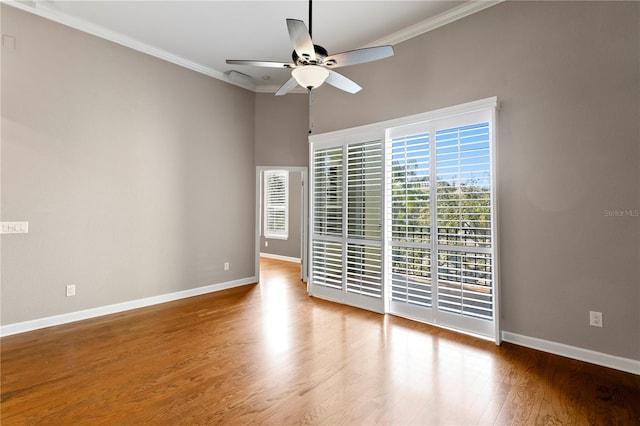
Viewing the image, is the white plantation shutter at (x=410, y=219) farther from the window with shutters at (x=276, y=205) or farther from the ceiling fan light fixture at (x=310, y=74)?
the window with shutters at (x=276, y=205)

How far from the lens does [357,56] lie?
2451mm

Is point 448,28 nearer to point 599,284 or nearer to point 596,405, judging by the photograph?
point 599,284

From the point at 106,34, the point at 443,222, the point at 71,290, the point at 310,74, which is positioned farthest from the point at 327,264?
the point at 106,34

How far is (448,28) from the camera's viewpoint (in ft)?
11.3

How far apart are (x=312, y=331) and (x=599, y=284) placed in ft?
8.45

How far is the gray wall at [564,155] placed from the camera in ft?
8.10

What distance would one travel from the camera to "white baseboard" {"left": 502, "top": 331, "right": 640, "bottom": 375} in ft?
8.01

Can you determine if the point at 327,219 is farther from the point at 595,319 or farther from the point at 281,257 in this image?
the point at 281,257

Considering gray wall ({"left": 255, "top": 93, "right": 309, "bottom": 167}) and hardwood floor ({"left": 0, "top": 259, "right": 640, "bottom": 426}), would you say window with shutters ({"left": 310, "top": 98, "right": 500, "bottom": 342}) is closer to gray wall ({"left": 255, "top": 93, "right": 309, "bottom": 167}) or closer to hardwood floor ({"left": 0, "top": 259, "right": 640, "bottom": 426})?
hardwood floor ({"left": 0, "top": 259, "right": 640, "bottom": 426})

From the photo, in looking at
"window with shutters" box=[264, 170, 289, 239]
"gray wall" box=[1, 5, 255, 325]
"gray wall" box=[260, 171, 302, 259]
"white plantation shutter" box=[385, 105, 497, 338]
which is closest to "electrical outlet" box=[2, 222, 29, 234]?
"gray wall" box=[1, 5, 255, 325]

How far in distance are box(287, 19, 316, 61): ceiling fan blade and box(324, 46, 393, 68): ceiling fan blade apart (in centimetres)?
18

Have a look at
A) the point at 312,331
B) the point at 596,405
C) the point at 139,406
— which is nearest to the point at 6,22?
the point at 139,406

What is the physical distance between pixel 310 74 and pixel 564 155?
2.29 meters

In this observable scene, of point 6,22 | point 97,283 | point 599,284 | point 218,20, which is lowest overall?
point 97,283
